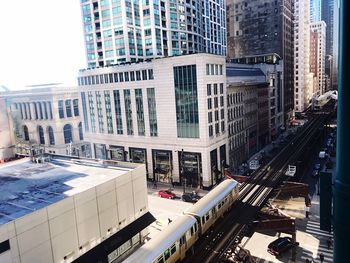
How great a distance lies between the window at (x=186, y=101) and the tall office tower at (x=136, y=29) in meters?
35.8

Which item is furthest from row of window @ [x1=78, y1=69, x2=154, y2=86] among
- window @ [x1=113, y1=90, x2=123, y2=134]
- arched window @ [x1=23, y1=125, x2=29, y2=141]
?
arched window @ [x1=23, y1=125, x2=29, y2=141]

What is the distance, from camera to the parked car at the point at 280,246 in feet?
102

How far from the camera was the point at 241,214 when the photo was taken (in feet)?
121

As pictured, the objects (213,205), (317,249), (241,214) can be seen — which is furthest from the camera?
(241,214)

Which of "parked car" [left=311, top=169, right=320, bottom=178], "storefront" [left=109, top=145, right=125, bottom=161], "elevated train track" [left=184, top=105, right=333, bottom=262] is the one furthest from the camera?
"storefront" [left=109, top=145, right=125, bottom=161]

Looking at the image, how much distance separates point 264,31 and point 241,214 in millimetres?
95046

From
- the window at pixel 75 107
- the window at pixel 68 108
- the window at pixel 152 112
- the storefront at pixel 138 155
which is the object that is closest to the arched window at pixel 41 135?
the window at pixel 68 108

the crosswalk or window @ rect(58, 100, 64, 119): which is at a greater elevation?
window @ rect(58, 100, 64, 119)

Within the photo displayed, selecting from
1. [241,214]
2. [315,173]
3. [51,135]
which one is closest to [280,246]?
[241,214]

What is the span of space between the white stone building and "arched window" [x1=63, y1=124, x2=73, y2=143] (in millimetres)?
42682

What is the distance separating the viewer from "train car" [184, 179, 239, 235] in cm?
3147

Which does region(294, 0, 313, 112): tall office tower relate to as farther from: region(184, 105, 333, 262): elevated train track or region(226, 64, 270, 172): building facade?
region(184, 105, 333, 262): elevated train track

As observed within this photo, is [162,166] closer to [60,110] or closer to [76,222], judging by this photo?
[76,222]

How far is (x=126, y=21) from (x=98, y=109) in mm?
30084
